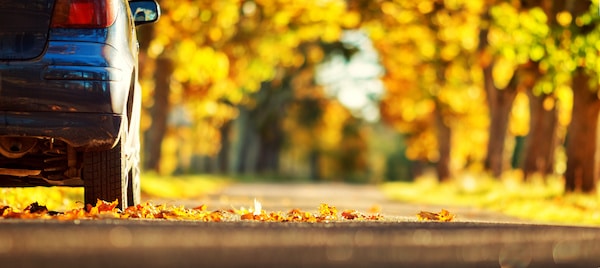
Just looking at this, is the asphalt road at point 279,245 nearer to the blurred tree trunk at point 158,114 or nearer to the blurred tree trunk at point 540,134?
the blurred tree trunk at point 540,134

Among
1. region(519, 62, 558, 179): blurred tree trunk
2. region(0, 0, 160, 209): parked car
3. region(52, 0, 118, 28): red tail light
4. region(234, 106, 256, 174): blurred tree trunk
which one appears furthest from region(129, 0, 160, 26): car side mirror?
region(234, 106, 256, 174): blurred tree trunk

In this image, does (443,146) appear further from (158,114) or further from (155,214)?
(155,214)

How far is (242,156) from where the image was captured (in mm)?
61312

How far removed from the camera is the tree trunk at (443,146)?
4359 cm

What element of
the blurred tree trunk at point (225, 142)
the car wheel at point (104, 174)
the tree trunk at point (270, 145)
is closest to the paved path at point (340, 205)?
the car wheel at point (104, 174)

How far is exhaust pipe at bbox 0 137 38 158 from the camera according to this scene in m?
9.67

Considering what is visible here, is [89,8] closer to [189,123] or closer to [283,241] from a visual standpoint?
[283,241]

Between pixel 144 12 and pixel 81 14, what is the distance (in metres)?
1.83

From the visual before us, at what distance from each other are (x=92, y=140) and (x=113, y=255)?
10.6 feet

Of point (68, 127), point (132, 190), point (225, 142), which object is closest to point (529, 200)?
point (132, 190)

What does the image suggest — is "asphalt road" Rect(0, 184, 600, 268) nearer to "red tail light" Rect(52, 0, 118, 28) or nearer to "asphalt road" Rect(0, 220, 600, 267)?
"asphalt road" Rect(0, 220, 600, 267)

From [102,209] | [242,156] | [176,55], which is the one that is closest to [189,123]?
[242,156]

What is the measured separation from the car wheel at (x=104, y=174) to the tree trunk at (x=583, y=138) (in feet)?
48.6

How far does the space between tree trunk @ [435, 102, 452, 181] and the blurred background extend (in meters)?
0.04
